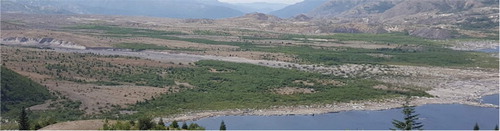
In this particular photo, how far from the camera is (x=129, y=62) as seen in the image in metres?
62.2

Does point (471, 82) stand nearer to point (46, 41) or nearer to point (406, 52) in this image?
point (406, 52)

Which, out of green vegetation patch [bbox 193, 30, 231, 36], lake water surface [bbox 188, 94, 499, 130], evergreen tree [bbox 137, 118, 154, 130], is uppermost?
green vegetation patch [bbox 193, 30, 231, 36]

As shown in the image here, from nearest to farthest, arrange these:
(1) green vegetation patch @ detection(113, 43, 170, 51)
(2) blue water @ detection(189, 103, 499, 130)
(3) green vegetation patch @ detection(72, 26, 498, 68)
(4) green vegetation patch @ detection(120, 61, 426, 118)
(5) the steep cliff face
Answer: (2) blue water @ detection(189, 103, 499, 130)
(4) green vegetation patch @ detection(120, 61, 426, 118)
(3) green vegetation patch @ detection(72, 26, 498, 68)
(1) green vegetation patch @ detection(113, 43, 170, 51)
(5) the steep cliff face

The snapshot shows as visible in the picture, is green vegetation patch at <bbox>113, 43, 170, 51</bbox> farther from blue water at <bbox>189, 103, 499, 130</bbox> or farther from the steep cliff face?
blue water at <bbox>189, 103, 499, 130</bbox>

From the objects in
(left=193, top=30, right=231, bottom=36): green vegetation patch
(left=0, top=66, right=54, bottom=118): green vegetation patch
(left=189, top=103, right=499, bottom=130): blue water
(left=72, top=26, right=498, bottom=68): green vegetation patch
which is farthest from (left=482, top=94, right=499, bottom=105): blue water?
(left=193, top=30, right=231, bottom=36): green vegetation patch

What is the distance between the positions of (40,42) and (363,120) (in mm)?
64835

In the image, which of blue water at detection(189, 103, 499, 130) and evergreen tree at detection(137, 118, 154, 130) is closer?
evergreen tree at detection(137, 118, 154, 130)

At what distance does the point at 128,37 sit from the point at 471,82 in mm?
64110

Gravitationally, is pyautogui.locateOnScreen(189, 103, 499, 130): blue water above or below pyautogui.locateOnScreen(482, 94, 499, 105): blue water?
below

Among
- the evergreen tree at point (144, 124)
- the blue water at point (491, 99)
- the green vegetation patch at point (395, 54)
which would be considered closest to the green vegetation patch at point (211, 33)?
the green vegetation patch at point (395, 54)

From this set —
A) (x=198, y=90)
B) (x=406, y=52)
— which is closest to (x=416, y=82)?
(x=198, y=90)

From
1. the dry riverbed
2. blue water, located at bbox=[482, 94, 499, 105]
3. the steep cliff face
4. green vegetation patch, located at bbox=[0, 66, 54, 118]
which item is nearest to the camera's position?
green vegetation patch, located at bbox=[0, 66, 54, 118]

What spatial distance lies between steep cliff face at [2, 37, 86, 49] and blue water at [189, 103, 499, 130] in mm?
52963

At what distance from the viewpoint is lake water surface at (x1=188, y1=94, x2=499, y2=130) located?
36.6m
